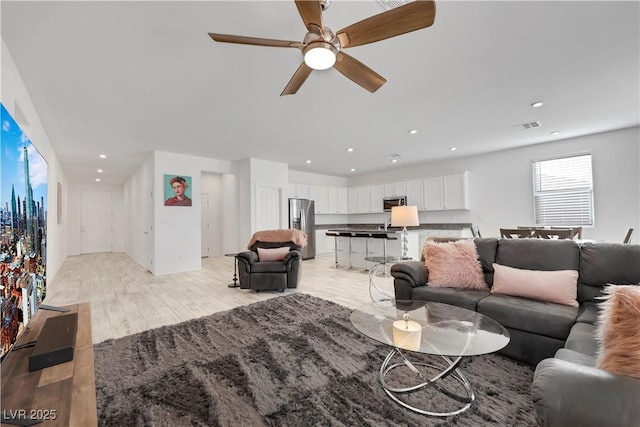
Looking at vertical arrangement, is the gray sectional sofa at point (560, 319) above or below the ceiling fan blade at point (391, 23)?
below

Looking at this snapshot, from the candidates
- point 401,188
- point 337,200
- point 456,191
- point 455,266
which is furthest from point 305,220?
point 455,266

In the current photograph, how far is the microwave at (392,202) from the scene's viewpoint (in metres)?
7.52

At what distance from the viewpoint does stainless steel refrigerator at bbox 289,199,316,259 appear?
289 inches

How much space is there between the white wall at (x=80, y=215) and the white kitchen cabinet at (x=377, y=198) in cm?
878

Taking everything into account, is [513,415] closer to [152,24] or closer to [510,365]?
→ [510,365]

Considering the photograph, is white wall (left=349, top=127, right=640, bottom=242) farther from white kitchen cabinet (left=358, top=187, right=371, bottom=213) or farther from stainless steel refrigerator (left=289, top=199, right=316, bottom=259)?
stainless steel refrigerator (left=289, top=199, right=316, bottom=259)

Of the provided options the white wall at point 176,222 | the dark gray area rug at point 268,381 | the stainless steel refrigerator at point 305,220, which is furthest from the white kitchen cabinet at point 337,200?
the dark gray area rug at point 268,381

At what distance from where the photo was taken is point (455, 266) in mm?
2729

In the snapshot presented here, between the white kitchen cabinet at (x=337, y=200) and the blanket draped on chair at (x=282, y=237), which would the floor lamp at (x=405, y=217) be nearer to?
the blanket draped on chair at (x=282, y=237)

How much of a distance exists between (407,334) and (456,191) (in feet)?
18.9

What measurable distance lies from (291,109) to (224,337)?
286cm

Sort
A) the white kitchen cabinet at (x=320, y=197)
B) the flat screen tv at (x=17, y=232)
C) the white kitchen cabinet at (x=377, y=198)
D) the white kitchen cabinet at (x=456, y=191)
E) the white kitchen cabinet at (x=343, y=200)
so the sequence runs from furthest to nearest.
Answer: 1. the white kitchen cabinet at (x=343, y=200)
2. the white kitchen cabinet at (x=320, y=197)
3. the white kitchen cabinet at (x=377, y=198)
4. the white kitchen cabinet at (x=456, y=191)
5. the flat screen tv at (x=17, y=232)

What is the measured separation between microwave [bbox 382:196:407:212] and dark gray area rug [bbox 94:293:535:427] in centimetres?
541

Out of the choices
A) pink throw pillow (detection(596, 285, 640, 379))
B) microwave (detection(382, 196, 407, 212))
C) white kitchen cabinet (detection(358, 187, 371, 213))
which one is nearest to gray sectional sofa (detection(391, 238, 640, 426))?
pink throw pillow (detection(596, 285, 640, 379))
